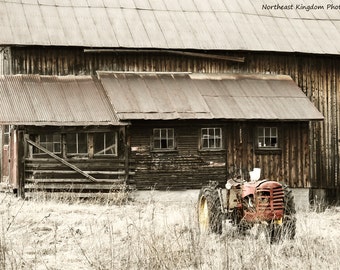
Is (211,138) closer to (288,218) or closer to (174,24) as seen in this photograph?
(174,24)

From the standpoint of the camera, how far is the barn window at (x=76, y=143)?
62.4 ft

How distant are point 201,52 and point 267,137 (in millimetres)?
3269

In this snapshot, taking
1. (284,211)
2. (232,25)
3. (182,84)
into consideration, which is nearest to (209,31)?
(232,25)

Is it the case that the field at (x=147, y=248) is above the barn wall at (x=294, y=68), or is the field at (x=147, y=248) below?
below

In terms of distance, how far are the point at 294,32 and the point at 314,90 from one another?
2.04m

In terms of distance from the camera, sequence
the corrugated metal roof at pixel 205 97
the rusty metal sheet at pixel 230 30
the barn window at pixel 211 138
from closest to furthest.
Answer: the corrugated metal roof at pixel 205 97 → the barn window at pixel 211 138 → the rusty metal sheet at pixel 230 30

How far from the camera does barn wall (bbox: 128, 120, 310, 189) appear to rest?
19250 millimetres

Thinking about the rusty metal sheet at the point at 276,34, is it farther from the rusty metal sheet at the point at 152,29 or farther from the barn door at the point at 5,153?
the barn door at the point at 5,153

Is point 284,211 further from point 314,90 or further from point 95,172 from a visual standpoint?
point 314,90

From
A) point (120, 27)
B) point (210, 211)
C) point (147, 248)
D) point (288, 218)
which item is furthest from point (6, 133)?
point (147, 248)

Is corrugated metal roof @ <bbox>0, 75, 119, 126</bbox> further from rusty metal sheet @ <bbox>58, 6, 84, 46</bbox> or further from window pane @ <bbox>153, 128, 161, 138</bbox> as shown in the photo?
window pane @ <bbox>153, 128, 161, 138</bbox>

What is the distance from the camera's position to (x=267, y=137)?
20531 millimetres

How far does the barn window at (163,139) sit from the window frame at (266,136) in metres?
2.68

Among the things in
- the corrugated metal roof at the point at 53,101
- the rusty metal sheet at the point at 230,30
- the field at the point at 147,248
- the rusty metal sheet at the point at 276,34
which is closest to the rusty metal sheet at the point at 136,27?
the corrugated metal roof at the point at 53,101
